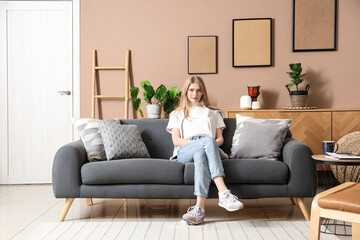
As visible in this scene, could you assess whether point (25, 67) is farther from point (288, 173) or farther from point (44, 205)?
point (288, 173)

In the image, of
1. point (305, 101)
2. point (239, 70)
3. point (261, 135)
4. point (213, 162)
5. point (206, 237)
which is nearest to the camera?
point (206, 237)

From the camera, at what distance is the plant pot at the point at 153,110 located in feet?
13.9

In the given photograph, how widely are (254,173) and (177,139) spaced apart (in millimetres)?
691

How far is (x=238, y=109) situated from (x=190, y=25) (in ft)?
3.61

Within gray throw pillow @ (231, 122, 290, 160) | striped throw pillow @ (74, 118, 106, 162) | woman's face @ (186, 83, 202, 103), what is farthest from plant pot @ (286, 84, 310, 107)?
striped throw pillow @ (74, 118, 106, 162)

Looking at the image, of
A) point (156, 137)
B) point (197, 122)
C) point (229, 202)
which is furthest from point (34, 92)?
point (229, 202)

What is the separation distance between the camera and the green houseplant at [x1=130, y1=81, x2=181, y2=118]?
4.25 m

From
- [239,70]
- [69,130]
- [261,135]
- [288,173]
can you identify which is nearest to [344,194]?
[288,173]

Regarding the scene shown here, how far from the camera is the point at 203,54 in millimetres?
4473

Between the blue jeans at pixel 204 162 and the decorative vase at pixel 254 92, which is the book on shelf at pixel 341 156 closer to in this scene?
the blue jeans at pixel 204 162

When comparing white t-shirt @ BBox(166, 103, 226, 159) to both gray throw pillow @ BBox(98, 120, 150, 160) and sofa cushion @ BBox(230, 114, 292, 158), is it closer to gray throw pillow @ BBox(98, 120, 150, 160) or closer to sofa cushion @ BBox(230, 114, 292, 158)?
sofa cushion @ BBox(230, 114, 292, 158)

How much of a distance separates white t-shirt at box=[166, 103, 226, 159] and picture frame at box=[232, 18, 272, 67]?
4.39 feet

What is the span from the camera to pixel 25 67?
4555 mm

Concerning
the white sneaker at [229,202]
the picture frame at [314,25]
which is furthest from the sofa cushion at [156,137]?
the picture frame at [314,25]
